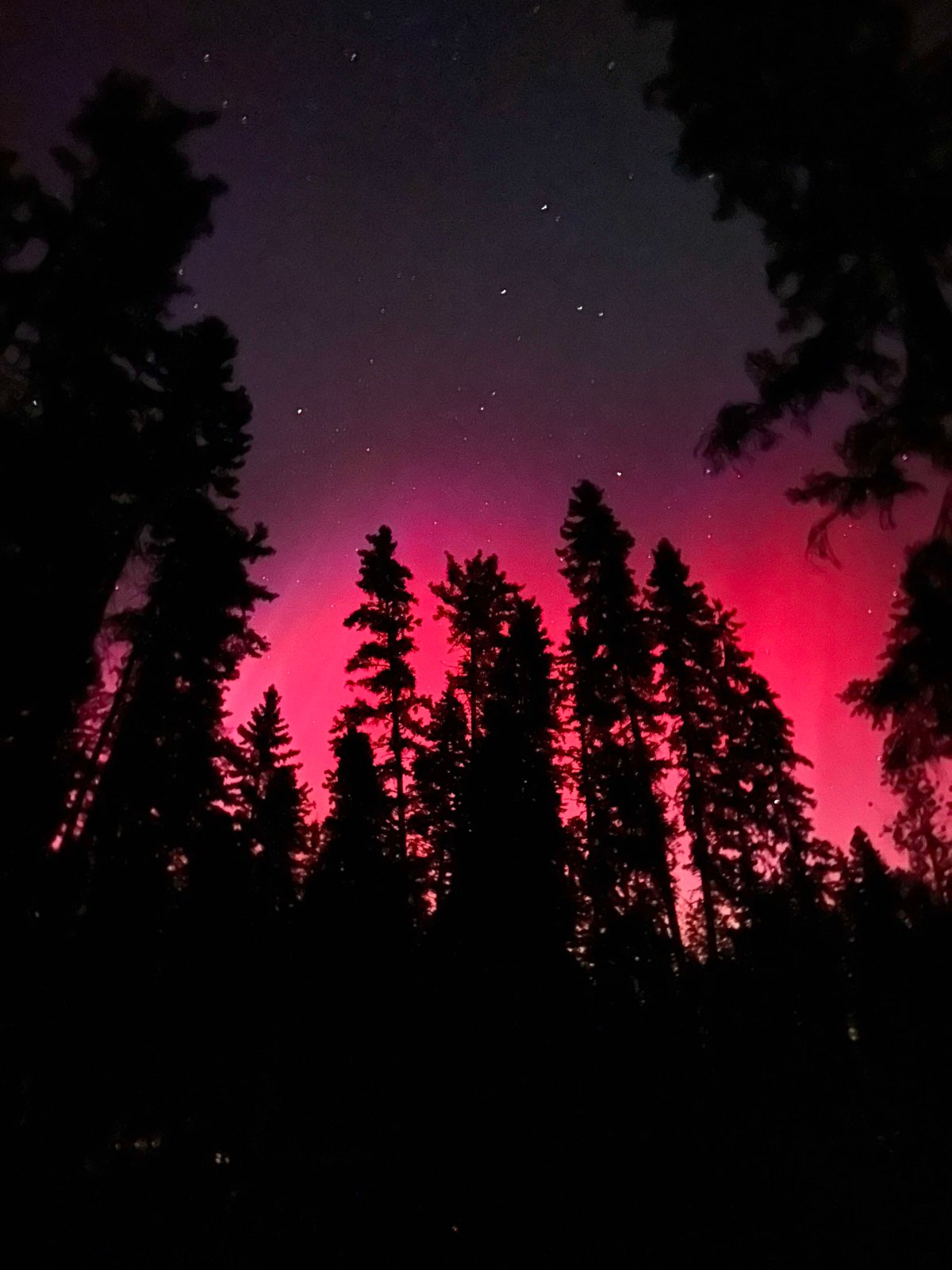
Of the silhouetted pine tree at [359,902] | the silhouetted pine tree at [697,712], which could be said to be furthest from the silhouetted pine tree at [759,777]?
the silhouetted pine tree at [359,902]

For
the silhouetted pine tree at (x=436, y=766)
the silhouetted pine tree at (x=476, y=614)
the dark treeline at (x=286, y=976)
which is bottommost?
the dark treeline at (x=286, y=976)

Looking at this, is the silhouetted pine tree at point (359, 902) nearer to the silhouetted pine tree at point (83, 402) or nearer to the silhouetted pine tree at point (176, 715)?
the silhouetted pine tree at point (176, 715)

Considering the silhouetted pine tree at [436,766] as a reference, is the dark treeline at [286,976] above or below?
below

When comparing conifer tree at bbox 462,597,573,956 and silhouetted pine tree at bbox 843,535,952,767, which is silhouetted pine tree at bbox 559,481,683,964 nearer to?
conifer tree at bbox 462,597,573,956

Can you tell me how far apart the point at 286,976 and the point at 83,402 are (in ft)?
36.8

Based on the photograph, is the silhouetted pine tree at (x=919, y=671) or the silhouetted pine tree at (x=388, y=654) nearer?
the silhouetted pine tree at (x=919, y=671)

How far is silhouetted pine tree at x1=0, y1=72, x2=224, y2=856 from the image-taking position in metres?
9.48

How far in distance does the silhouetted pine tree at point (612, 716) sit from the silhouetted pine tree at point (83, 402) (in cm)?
1561

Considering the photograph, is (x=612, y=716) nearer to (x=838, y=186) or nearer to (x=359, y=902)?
(x=359, y=902)

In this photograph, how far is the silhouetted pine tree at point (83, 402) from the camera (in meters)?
9.48

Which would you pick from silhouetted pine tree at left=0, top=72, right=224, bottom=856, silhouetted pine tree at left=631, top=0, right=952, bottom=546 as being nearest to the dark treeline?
silhouetted pine tree at left=0, top=72, right=224, bottom=856

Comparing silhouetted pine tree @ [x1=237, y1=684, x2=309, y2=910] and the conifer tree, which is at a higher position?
silhouetted pine tree @ [x1=237, y1=684, x2=309, y2=910]

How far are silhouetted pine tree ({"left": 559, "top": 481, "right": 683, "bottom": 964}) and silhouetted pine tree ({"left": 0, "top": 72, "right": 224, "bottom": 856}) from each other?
15.6 m

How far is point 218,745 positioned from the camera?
781 inches
